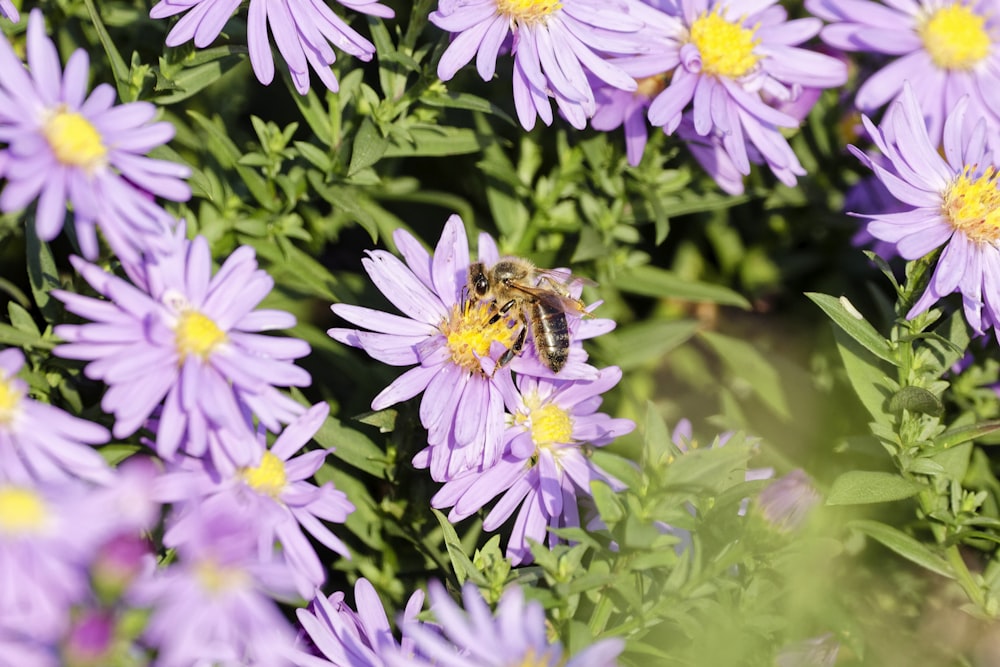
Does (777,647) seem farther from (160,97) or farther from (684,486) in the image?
(160,97)

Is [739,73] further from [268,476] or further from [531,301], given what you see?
[268,476]

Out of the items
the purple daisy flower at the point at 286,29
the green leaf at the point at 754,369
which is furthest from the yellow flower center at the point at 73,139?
the green leaf at the point at 754,369

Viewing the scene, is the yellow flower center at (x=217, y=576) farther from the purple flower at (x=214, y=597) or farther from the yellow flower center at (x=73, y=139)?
the yellow flower center at (x=73, y=139)

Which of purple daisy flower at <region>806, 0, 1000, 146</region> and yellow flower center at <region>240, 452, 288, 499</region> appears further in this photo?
purple daisy flower at <region>806, 0, 1000, 146</region>

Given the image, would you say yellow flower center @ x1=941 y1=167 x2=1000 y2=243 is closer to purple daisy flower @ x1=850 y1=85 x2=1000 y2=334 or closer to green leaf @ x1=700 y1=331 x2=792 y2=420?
purple daisy flower @ x1=850 y1=85 x2=1000 y2=334

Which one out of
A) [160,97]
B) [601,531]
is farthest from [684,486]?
[160,97]

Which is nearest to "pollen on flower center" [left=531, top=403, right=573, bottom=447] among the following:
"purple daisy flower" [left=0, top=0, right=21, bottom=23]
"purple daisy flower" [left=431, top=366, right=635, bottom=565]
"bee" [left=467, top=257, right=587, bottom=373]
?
"purple daisy flower" [left=431, top=366, right=635, bottom=565]

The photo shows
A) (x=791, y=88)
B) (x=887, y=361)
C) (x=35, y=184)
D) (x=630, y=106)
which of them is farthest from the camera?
(x=791, y=88)
